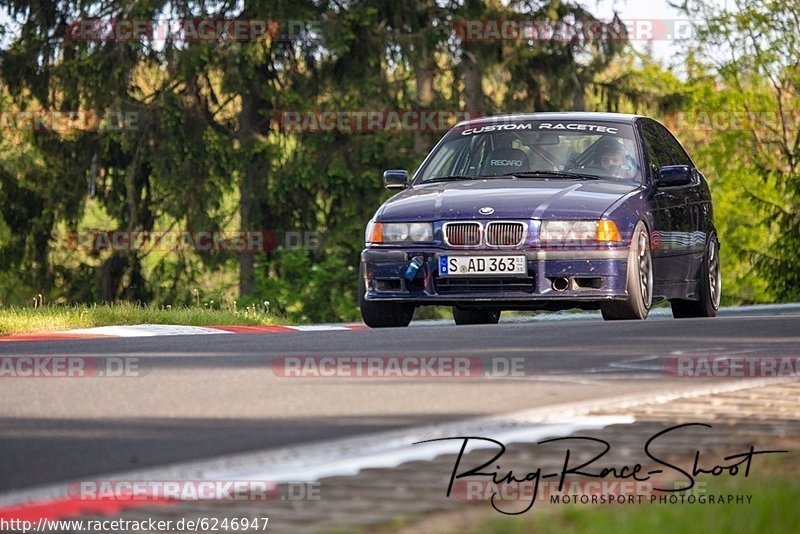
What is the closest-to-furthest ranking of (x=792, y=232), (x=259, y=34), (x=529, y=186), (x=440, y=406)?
(x=440, y=406) < (x=529, y=186) < (x=259, y=34) < (x=792, y=232)

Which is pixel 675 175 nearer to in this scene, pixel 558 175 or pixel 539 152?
pixel 558 175

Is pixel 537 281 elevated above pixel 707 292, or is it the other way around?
pixel 537 281

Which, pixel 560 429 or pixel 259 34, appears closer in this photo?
pixel 560 429

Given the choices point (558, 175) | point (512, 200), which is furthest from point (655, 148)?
point (512, 200)

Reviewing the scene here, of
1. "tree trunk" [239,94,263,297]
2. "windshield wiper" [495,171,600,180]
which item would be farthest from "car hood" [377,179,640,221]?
"tree trunk" [239,94,263,297]

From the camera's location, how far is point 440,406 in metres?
7.29

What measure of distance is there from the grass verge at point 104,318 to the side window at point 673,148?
4260mm

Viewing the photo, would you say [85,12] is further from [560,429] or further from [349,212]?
[560,429]

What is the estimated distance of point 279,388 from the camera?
809 cm

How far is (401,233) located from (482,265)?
28.5 inches

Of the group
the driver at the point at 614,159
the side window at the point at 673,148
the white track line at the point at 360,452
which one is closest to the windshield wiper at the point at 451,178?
the driver at the point at 614,159

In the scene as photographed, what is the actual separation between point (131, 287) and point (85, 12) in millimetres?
5428

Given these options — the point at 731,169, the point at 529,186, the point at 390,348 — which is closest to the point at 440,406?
the point at 390,348

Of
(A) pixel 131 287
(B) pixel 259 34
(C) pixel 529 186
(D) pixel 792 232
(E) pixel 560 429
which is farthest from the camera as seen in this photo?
(D) pixel 792 232
